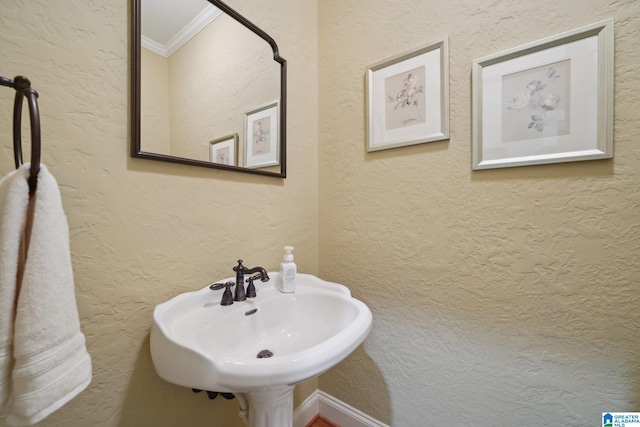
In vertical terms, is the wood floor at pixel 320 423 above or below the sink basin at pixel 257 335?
below

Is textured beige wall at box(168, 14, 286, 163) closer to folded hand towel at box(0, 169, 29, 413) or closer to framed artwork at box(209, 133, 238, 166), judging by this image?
framed artwork at box(209, 133, 238, 166)

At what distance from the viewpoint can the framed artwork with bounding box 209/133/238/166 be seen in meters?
0.82

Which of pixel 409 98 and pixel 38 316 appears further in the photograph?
pixel 409 98

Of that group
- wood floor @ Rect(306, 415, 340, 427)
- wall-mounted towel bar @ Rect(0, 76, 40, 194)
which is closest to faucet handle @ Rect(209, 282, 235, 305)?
wall-mounted towel bar @ Rect(0, 76, 40, 194)

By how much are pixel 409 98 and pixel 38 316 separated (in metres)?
1.19

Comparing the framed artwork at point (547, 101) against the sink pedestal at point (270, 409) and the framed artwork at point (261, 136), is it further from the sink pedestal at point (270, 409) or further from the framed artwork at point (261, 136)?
the sink pedestal at point (270, 409)

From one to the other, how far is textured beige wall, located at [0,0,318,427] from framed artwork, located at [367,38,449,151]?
69 centimetres

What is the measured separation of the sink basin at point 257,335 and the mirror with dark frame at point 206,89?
0.48 meters

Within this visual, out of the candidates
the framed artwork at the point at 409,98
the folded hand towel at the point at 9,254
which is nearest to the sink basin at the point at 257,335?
the folded hand towel at the point at 9,254

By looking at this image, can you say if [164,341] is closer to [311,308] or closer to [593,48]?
[311,308]

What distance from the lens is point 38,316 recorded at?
0.34 m

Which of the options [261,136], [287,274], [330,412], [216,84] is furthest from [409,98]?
[330,412]

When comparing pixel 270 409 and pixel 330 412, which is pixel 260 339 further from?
pixel 330 412

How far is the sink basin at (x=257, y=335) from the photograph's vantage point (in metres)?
0.47
